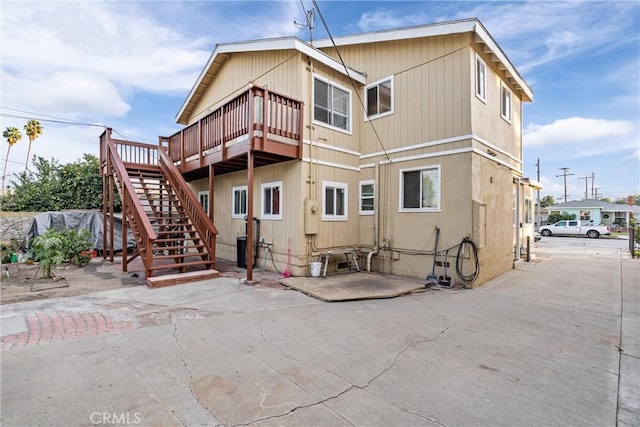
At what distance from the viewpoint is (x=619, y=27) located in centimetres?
838

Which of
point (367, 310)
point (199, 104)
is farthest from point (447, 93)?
point (199, 104)

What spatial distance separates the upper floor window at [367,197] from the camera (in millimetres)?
8930

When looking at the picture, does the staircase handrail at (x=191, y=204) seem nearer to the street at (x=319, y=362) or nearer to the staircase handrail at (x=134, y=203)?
the staircase handrail at (x=134, y=203)

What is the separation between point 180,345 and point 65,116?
17286 millimetres

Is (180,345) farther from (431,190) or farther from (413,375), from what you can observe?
(431,190)

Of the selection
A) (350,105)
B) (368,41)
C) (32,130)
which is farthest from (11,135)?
(368,41)

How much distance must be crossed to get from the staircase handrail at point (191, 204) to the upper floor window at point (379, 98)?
18.4ft

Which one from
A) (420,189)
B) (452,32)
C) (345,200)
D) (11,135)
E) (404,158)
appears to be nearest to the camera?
(452,32)

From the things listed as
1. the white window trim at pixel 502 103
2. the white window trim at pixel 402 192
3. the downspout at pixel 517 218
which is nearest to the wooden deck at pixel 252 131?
the white window trim at pixel 402 192

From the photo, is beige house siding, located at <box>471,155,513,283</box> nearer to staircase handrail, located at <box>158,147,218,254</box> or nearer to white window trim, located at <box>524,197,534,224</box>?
white window trim, located at <box>524,197,534,224</box>

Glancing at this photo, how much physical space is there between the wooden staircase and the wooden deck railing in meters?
1.65

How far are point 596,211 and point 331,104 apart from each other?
1632 inches

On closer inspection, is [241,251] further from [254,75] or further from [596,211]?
[596,211]

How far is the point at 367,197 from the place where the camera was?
29.8 feet
